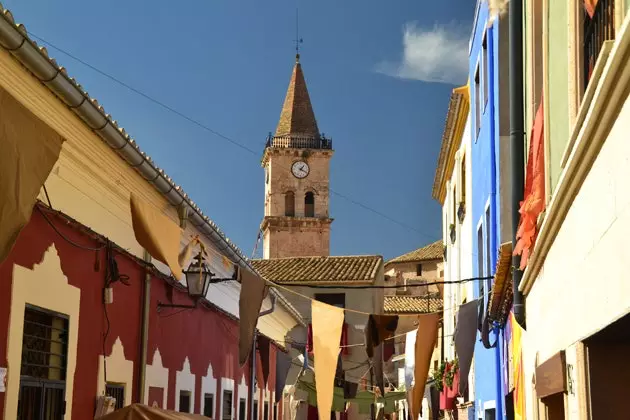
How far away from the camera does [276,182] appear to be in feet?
241

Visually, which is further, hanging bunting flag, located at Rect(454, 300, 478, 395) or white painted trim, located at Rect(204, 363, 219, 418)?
white painted trim, located at Rect(204, 363, 219, 418)

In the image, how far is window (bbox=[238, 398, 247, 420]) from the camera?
1993cm

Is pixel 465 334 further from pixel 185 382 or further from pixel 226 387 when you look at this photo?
pixel 226 387

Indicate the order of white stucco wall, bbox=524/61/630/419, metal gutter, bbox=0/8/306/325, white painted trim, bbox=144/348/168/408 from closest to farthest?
white stucco wall, bbox=524/61/630/419
metal gutter, bbox=0/8/306/325
white painted trim, bbox=144/348/168/408

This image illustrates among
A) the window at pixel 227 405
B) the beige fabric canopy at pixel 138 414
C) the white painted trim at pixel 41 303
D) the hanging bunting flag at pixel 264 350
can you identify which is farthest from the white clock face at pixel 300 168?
the beige fabric canopy at pixel 138 414

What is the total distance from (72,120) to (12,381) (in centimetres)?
252

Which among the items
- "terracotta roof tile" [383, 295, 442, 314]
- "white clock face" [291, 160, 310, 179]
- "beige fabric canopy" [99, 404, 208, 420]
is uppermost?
"white clock face" [291, 160, 310, 179]

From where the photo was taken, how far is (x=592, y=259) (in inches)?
172

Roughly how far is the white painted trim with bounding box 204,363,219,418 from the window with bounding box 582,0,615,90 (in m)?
12.1

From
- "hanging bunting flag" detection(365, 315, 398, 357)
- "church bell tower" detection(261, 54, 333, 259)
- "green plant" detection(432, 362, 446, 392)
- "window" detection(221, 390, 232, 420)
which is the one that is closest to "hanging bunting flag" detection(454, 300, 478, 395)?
"hanging bunting flag" detection(365, 315, 398, 357)

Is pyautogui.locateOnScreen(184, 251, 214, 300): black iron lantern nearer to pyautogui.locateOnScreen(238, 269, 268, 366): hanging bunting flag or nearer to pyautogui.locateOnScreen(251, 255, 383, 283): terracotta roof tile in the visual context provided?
pyautogui.locateOnScreen(238, 269, 268, 366): hanging bunting flag

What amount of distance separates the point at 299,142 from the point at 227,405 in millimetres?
56141

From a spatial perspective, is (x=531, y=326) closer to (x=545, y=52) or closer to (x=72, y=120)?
(x=545, y=52)

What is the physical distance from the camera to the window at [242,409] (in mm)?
19928
